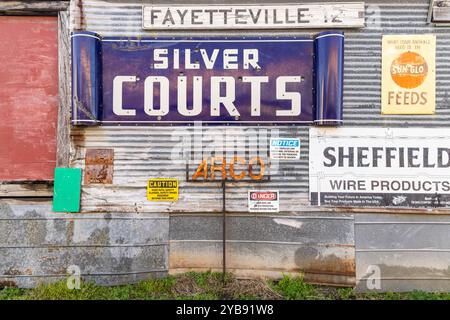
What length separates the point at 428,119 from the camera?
15.0ft

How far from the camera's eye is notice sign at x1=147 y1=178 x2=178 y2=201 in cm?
462

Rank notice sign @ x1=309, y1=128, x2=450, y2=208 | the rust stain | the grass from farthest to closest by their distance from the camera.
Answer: the rust stain, notice sign @ x1=309, y1=128, x2=450, y2=208, the grass

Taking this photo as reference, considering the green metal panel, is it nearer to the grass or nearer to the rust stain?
the rust stain

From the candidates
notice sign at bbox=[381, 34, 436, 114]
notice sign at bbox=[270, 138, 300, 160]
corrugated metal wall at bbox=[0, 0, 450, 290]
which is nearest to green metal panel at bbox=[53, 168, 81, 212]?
corrugated metal wall at bbox=[0, 0, 450, 290]

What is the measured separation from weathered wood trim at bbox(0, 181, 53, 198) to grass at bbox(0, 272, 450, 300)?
1.40m

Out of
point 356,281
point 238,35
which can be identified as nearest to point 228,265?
point 356,281

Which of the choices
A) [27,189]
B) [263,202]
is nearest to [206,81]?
[263,202]

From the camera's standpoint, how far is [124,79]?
4.64 meters

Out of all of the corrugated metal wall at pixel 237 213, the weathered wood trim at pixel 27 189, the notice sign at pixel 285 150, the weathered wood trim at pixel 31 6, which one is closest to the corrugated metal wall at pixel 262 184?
the corrugated metal wall at pixel 237 213

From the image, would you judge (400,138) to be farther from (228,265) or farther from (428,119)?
(228,265)
